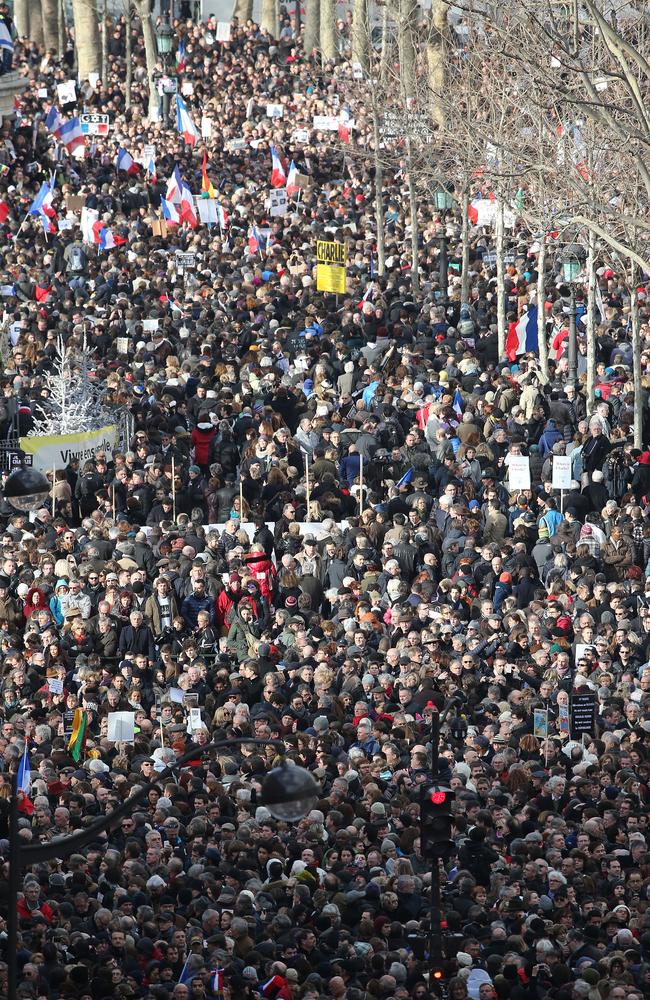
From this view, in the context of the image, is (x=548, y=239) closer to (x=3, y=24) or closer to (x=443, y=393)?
(x=443, y=393)

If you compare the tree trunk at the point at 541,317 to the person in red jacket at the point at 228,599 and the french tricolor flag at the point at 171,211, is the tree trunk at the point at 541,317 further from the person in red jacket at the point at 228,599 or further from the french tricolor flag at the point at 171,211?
the person in red jacket at the point at 228,599

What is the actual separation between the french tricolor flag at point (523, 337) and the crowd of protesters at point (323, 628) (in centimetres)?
53

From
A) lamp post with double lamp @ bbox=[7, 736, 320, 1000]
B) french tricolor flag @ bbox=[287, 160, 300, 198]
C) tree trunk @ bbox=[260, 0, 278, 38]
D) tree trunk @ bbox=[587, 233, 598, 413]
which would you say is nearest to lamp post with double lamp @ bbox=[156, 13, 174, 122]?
french tricolor flag @ bbox=[287, 160, 300, 198]

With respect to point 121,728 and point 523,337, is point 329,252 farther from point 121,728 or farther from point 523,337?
point 121,728

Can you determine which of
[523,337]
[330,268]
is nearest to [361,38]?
[330,268]

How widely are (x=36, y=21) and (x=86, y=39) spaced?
6.98 meters

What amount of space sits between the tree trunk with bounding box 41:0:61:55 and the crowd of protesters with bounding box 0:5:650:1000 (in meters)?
24.5

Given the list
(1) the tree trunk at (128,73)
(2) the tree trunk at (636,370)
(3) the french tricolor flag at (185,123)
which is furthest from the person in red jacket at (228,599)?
(1) the tree trunk at (128,73)

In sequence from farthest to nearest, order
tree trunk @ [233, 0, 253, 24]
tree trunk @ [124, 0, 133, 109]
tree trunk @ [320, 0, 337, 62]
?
tree trunk @ [233, 0, 253, 24] < tree trunk @ [320, 0, 337, 62] < tree trunk @ [124, 0, 133, 109]

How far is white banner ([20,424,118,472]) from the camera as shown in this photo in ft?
93.7

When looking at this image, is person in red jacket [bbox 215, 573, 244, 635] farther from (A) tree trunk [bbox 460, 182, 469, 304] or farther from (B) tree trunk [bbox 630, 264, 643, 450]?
(A) tree trunk [bbox 460, 182, 469, 304]

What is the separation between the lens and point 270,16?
69.3 m

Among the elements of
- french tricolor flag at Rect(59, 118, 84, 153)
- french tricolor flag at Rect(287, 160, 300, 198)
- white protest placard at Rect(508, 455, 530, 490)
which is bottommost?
white protest placard at Rect(508, 455, 530, 490)

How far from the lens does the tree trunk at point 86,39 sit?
193ft
